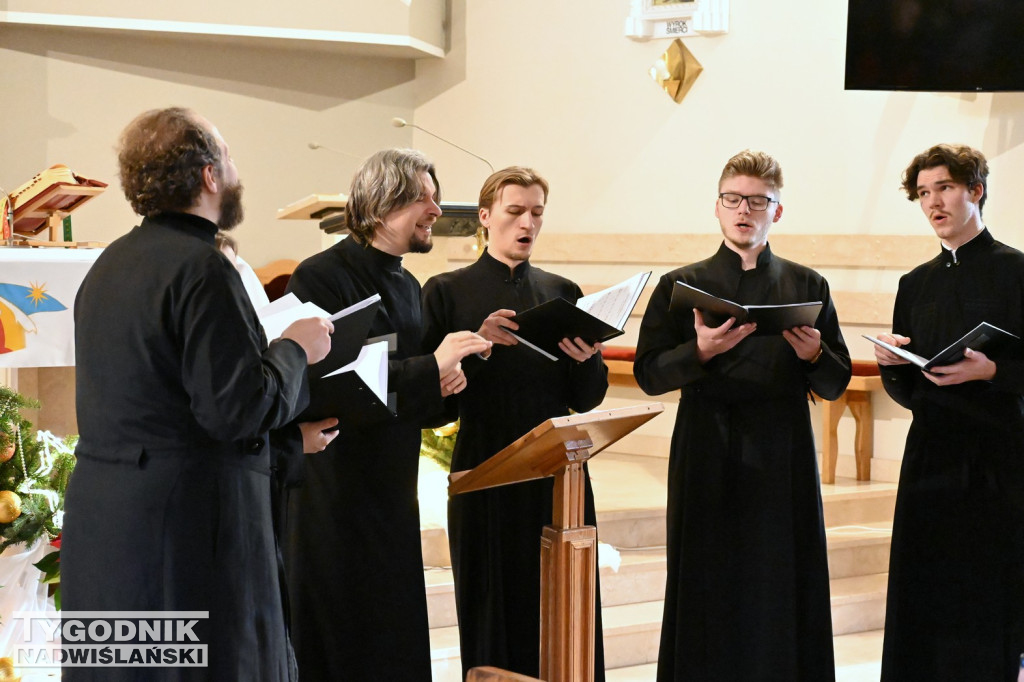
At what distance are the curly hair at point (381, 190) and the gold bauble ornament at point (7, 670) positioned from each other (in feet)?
6.09

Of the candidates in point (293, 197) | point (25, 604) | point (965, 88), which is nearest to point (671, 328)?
point (25, 604)

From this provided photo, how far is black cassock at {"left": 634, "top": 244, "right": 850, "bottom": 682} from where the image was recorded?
3.25m

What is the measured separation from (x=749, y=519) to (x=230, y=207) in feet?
6.19

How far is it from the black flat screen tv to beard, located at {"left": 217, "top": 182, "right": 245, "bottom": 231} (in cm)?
492

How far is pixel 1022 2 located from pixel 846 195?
1520mm

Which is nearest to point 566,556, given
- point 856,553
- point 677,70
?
point 856,553

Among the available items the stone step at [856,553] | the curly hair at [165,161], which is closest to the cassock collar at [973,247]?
the stone step at [856,553]

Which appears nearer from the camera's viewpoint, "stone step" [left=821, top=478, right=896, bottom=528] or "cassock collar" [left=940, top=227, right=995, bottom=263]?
"cassock collar" [left=940, top=227, right=995, bottom=263]

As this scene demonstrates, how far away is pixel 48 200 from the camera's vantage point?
4.21m

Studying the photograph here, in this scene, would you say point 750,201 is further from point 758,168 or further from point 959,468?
point 959,468

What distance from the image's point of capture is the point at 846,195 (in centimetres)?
684

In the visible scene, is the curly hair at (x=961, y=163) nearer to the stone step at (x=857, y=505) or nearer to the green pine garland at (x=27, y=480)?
the stone step at (x=857, y=505)

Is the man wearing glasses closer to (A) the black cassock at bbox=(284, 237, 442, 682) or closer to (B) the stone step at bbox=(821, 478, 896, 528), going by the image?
(A) the black cassock at bbox=(284, 237, 442, 682)

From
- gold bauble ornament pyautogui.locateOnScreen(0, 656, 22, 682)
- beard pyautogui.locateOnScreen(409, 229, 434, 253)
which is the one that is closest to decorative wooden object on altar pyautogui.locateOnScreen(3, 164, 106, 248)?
gold bauble ornament pyautogui.locateOnScreen(0, 656, 22, 682)
